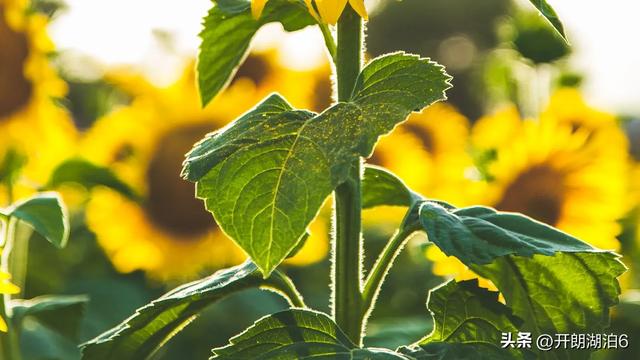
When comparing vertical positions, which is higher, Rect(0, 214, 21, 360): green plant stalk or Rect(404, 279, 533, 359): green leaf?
Rect(404, 279, 533, 359): green leaf

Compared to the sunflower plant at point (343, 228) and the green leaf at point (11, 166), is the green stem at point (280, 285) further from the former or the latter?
the green leaf at point (11, 166)

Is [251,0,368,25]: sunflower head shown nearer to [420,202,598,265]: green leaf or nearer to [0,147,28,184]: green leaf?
[420,202,598,265]: green leaf

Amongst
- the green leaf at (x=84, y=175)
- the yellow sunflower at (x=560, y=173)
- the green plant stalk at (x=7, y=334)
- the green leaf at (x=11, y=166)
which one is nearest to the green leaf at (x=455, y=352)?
the green plant stalk at (x=7, y=334)

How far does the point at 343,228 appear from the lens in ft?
2.28

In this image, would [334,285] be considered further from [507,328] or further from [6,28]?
[6,28]

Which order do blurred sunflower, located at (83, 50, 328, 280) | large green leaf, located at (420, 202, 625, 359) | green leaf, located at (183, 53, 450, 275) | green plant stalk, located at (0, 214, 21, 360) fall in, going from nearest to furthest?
green leaf, located at (183, 53, 450, 275) → large green leaf, located at (420, 202, 625, 359) → green plant stalk, located at (0, 214, 21, 360) → blurred sunflower, located at (83, 50, 328, 280)

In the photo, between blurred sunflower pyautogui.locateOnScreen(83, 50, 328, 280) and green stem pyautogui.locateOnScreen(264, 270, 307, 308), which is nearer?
green stem pyautogui.locateOnScreen(264, 270, 307, 308)

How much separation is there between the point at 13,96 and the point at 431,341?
1.17m

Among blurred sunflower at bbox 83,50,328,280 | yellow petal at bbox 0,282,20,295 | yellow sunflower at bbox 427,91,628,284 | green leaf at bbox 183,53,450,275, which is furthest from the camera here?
blurred sunflower at bbox 83,50,328,280

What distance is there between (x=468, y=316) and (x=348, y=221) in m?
0.10

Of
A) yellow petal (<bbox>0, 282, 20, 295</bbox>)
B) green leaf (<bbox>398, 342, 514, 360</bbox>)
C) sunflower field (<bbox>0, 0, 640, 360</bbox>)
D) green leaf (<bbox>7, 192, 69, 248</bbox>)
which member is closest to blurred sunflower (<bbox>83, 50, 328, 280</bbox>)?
sunflower field (<bbox>0, 0, 640, 360</bbox>)

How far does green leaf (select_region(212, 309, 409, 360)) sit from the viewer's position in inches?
25.0

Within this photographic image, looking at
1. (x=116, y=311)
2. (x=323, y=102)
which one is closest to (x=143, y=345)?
(x=116, y=311)

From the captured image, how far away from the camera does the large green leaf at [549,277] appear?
2.20 ft
